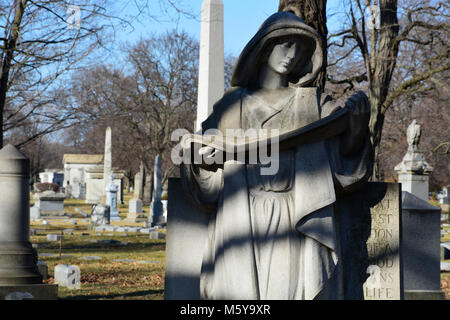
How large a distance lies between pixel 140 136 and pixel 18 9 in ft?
98.9

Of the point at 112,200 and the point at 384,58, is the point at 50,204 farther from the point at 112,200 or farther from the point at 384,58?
the point at 384,58

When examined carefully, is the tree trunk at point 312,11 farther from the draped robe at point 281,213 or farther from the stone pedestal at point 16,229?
the draped robe at point 281,213

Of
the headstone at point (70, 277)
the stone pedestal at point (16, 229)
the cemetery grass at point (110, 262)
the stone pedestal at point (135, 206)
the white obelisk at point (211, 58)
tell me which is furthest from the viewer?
the stone pedestal at point (135, 206)

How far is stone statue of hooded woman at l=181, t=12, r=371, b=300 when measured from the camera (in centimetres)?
440

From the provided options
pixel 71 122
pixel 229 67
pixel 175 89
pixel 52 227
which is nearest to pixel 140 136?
pixel 175 89

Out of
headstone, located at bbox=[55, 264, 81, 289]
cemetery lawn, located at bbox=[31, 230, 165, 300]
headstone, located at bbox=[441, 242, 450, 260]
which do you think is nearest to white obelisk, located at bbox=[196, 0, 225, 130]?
cemetery lawn, located at bbox=[31, 230, 165, 300]

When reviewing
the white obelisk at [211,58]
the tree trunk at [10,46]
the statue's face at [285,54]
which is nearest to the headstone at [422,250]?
the white obelisk at [211,58]

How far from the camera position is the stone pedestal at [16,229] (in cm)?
901

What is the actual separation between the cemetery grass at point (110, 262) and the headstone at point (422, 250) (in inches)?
164

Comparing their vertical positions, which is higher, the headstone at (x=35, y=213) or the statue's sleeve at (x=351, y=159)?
the statue's sleeve at (x=351, y=159)

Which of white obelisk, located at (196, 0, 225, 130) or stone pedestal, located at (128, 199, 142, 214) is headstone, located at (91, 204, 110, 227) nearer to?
stone pedestal, located at (128, 199, 142, 214)

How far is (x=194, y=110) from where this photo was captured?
42.4 m

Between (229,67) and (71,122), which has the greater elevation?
(229,67)
